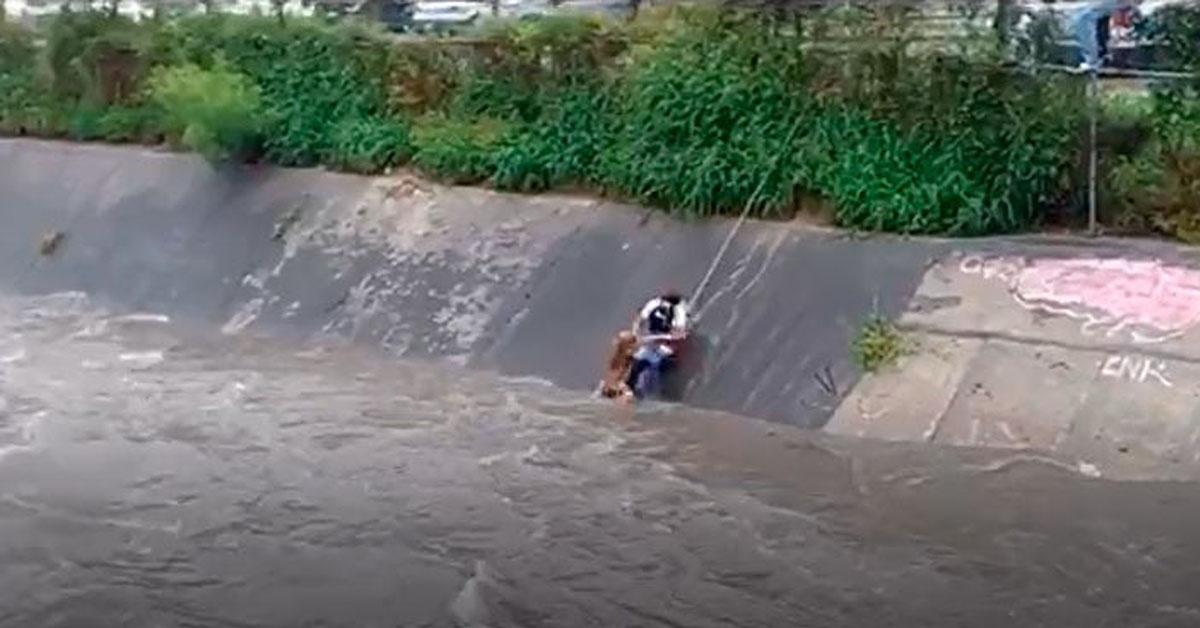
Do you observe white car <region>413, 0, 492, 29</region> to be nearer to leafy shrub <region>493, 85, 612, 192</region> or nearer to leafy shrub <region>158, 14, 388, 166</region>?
leafy shrub <region>158, 14, 388, 166</region>

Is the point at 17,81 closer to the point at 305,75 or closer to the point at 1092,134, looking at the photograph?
the point at 305,75

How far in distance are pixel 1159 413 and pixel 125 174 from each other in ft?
43.4

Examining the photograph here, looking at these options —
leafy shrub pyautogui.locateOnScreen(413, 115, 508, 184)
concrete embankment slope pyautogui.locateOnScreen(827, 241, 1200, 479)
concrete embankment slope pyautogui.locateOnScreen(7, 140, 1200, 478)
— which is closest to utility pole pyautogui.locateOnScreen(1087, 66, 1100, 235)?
concrete embankment slope pyautogui.locateOnScreen(7, 140, 1200, 478)

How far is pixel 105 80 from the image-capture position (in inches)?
925

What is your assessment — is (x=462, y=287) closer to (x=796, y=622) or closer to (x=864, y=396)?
(x=864, y=396)

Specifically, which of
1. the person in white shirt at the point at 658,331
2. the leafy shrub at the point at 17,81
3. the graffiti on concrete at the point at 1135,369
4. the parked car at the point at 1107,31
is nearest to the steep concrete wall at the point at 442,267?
the person in white shirt at the point at 658,331

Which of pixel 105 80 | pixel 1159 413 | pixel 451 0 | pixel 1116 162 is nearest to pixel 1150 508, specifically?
pixel 1159 413

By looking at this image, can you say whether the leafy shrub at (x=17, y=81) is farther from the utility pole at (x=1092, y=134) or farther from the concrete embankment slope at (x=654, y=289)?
the utility pole at (x=1092, y=134)

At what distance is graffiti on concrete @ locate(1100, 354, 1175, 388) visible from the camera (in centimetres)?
1295

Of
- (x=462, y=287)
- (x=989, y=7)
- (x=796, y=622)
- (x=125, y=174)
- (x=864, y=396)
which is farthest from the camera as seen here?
(x=125, y=174)

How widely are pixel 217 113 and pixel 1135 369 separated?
11207mm

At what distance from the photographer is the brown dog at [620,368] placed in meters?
15.0

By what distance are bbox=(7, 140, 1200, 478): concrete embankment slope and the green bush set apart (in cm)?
34

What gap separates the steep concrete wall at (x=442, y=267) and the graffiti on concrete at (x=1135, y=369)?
1861 millimetres
